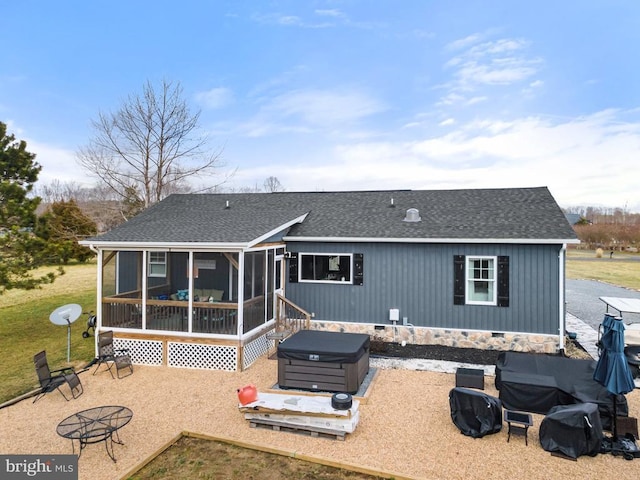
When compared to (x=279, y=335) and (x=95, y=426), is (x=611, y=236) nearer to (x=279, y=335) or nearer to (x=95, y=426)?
(x=279, y=335)

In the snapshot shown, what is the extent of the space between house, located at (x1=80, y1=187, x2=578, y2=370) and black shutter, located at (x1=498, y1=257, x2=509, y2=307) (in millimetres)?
27

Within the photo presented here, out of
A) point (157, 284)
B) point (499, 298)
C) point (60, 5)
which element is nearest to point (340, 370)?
point (499, 298)

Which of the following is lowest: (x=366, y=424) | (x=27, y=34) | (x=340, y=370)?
(x=366, y=424)

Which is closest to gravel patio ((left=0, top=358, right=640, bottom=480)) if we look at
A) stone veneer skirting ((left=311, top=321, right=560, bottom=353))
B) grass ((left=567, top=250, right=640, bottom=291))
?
stone veneer skirting ((left=311, top=321, right=560, bottom=353))

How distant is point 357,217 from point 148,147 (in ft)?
42.2

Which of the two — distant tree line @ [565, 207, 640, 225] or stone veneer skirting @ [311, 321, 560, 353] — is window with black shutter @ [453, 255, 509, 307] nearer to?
stone veneer skirting @ [311, 321, 560, 353]

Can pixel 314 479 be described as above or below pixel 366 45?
below

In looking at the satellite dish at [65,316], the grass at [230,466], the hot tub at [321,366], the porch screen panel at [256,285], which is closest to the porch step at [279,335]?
the porch screen panel at [256,285]

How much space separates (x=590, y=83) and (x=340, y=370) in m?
17.0

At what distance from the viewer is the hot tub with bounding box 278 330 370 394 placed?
24.8ft

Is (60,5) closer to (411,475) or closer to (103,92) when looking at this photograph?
(103,92)

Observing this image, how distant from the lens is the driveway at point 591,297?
15.1 metres

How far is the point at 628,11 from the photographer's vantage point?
41.4ft

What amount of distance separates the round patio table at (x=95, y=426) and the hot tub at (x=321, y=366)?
2.93 meters
